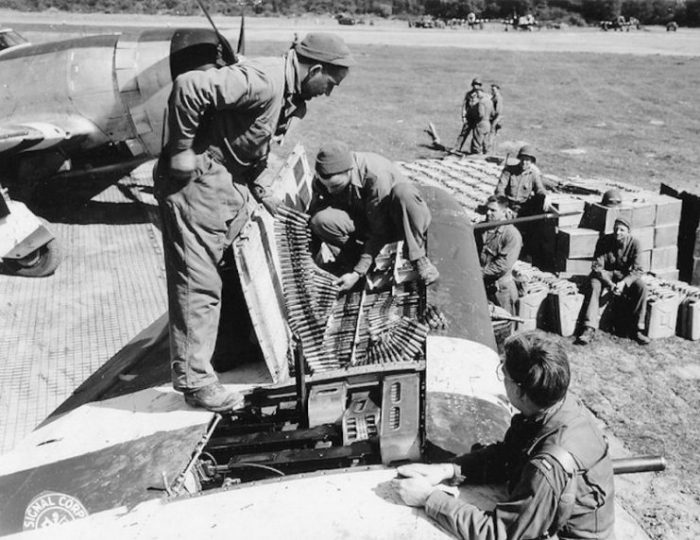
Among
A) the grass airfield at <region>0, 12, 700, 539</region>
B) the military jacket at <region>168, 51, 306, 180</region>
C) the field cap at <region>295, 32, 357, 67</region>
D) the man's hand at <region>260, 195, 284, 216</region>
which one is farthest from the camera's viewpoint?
the grass airfield at <region>0, 12, 700, 539</region>

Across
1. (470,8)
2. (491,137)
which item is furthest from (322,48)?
(470,8)

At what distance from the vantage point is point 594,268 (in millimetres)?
7871

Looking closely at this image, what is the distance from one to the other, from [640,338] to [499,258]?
5.91 ft

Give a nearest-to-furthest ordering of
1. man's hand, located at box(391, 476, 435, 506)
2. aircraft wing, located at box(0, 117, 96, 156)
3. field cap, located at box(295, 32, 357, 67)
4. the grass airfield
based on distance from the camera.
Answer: man's hand, located at box(391, 476, 435, 506)
field cap, located at box(295, 32, 357, 67)
the grass airfield
aircraft wing, located at box(0, 117, 96, 156)

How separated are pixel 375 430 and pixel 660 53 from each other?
34.9m

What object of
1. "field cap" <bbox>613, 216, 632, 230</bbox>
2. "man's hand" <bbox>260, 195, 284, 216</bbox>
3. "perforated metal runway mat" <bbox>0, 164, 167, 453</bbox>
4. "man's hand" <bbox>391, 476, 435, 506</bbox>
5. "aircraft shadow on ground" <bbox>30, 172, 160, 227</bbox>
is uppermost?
"man's hand" <bbox>260, 195, 284, 216</bbox>

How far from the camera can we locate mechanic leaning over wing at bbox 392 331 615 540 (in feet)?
7.66

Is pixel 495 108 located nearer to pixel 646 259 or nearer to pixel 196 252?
pixel 646 259

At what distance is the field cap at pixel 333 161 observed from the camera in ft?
15.8

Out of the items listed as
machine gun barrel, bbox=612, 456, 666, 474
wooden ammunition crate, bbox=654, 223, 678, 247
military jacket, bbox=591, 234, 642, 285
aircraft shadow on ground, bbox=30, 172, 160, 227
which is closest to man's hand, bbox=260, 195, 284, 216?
machine gun barrel, bbox=612, 456, 666, 474

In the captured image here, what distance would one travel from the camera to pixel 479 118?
14.8 metres

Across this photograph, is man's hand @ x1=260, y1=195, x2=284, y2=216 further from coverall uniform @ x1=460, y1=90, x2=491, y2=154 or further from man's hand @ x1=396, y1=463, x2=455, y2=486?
coverall uniform @ x1=460, y1=90, x2=491, y2=154

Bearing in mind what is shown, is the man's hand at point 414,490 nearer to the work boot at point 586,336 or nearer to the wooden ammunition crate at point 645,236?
the work boot at point 586,336

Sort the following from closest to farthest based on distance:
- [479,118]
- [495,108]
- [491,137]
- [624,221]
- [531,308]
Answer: [531,308] → [624,221] → [479,118] → [495,108] → [491,137]
